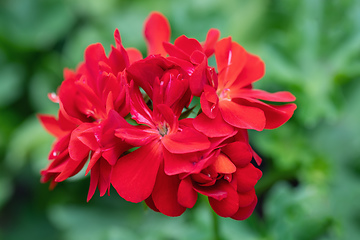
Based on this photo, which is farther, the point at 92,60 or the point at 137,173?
the point at 92,60

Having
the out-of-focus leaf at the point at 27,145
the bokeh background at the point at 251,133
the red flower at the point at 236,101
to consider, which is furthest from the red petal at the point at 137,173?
the out-of-focus leaf at the point at 27,145

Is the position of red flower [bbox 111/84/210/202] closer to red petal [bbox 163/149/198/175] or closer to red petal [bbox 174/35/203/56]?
red petal [bbox 163/149/198/175]

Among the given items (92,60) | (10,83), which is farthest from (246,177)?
(10,83)

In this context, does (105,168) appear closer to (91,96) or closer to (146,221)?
(91,96)

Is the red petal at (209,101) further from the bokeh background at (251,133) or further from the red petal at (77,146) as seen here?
the bokeh background at (251,133)

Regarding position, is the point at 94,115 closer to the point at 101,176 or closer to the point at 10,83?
the point at 101,176

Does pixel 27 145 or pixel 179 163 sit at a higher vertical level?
pixel 179 163

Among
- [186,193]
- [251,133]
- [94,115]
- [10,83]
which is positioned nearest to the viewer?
[186,193]
